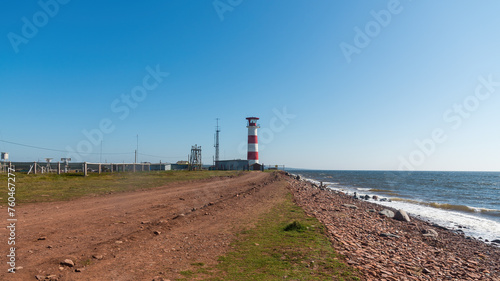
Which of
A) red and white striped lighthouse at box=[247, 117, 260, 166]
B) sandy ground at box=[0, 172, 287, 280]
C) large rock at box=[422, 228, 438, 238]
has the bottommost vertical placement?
large rock at box=[422, 228, 438, 238]

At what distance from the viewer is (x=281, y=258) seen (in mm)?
7168

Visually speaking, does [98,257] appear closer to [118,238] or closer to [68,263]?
[68,263]

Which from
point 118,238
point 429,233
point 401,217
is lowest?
point 429,233

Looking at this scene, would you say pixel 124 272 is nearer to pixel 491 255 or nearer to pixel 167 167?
pixel 491 255

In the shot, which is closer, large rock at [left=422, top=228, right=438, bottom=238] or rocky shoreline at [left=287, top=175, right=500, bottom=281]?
rocky shoreline at [left=287, top=175, right=500, bottom=281]

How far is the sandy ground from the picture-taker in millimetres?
5961

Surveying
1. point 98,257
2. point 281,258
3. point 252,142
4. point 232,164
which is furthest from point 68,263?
point 232,164

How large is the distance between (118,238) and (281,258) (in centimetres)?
481

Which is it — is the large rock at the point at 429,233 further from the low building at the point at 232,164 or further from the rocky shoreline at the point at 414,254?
the low building at the point at 232,164

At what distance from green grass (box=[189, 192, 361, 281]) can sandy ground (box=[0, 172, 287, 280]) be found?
1.82 feet

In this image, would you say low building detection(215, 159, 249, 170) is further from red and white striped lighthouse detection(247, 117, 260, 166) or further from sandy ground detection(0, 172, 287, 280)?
sandy ground detection(0, 172, 287, 280)

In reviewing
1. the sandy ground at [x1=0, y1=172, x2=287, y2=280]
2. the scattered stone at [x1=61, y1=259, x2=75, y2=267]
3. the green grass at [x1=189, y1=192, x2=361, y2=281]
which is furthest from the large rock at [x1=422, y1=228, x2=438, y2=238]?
the scattered stone at [x1=61, y1=259, x2=75, y2=267]

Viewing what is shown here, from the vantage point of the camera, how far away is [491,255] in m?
12.3

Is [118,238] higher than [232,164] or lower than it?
lower
